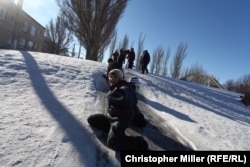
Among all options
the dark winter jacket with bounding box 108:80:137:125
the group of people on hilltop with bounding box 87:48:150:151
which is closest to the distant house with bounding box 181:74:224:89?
the group of people on hilltop with bounding box 87:48:150:151

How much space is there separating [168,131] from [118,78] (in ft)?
7.37

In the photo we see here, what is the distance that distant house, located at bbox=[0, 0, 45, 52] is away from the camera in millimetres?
36281

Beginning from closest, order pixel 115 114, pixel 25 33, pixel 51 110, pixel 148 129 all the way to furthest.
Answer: pixel 115 114 < pixel 51 110 < pixel 148 129 < pixel 25 33

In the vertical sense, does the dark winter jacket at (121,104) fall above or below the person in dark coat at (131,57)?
below

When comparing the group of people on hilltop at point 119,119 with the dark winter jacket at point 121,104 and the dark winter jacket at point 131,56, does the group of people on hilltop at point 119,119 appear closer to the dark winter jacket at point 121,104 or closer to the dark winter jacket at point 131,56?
the dark winter jacket at point 121,104

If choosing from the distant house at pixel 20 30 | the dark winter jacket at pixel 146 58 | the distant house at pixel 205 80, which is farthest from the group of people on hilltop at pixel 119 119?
the distant house at pixel 205 80

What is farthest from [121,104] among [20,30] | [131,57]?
[20,30]

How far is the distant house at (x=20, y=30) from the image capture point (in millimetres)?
36281

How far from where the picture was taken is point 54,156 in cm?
391

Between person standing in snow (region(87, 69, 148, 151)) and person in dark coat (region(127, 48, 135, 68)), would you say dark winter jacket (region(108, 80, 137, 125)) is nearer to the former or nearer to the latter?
person standing in snow (region(87, 69, 148, 151))

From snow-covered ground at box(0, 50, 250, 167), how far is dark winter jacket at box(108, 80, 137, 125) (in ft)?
1.98

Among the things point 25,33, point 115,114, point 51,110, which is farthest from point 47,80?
point 25,33

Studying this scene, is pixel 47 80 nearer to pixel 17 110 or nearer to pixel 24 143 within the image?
pixel 17 110

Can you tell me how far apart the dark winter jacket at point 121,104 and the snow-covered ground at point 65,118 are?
0.60 metres
